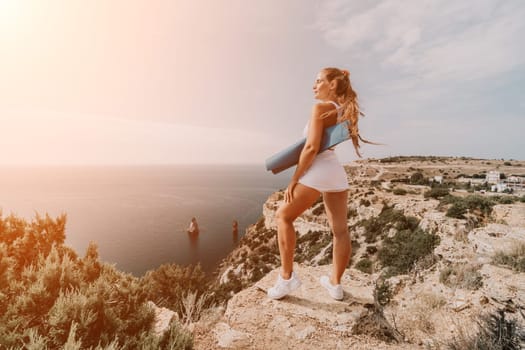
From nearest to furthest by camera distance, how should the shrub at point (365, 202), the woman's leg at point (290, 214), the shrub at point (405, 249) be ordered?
1. the woman's leg at point (290, 214)
2. the shrub at point (405, 249)
3. the shrub at point (365, 202)

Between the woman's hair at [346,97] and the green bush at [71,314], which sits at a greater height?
the woman's hair at [346,97]

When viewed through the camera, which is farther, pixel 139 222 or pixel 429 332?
pixel 139 222

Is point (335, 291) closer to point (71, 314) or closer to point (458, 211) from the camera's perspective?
point (71, 314)

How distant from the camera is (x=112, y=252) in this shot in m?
50.1

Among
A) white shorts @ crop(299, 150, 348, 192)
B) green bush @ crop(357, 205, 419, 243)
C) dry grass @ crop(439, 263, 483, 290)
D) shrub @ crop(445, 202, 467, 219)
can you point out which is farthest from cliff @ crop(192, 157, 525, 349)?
green bush @ crop(357, 205, 419, 243)

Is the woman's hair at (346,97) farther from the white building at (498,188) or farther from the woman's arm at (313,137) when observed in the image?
the white building at (498,188)

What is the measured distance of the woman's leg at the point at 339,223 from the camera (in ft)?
8.13

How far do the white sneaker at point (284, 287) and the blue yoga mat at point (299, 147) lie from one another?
1.28 m

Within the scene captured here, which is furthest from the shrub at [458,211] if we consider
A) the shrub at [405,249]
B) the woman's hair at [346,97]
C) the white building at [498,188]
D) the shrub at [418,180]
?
the shrub at [418,180]

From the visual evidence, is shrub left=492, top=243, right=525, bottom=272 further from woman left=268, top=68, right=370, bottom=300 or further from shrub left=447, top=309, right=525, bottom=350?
woman left=268, top=68, right=370, bottom=300

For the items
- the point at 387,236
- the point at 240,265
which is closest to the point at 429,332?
the point at 387,236

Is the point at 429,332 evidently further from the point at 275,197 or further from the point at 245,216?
the point at 245,216

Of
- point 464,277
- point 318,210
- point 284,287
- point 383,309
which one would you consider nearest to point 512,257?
point 464,277

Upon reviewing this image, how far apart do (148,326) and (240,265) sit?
3524cm
